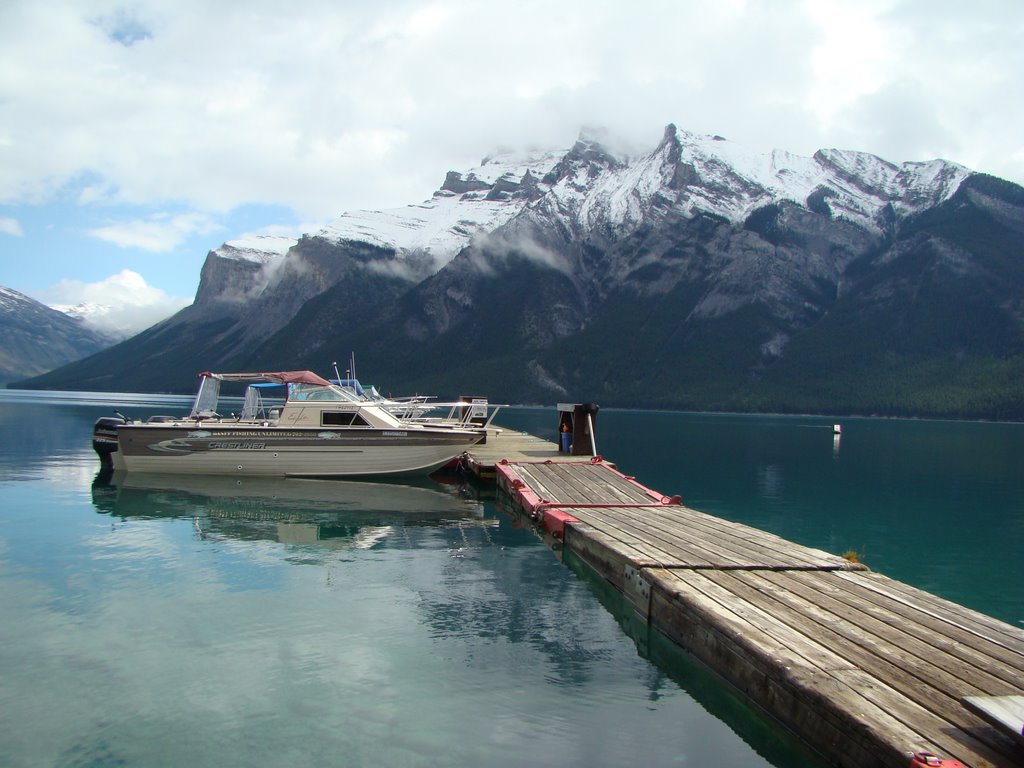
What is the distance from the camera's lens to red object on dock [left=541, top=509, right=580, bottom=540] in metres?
18.5

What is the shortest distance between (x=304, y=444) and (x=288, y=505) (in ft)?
17.6

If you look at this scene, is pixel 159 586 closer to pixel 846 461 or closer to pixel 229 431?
pixel 229 431

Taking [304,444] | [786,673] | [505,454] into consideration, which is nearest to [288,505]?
[304,444]

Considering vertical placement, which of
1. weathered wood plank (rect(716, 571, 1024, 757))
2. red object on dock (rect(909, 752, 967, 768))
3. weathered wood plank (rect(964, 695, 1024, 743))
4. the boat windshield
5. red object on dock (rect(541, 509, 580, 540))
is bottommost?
red object on dock (rect(541, 509, 580, 540))

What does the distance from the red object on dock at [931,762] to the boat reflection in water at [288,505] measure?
49.7ft

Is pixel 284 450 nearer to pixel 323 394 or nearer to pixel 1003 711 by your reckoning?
pixel 323 394

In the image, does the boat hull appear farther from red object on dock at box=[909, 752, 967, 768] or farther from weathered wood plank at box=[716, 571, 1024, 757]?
red object on dock at box=[909, 752, 967, 768]

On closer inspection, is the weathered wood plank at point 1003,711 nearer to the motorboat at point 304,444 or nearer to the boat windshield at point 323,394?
the motorboat at point 304,444

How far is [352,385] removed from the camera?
169ft

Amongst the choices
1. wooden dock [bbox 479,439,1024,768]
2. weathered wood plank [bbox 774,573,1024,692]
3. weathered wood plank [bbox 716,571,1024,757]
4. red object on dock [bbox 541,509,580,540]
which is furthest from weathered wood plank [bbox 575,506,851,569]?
weathered wood plank [bbox 716,571,1024,757]

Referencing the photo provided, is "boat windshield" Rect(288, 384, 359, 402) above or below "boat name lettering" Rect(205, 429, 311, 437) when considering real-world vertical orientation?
above

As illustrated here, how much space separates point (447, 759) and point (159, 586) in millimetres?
9301

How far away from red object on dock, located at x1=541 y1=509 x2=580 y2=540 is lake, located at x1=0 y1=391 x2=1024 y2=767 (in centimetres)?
65

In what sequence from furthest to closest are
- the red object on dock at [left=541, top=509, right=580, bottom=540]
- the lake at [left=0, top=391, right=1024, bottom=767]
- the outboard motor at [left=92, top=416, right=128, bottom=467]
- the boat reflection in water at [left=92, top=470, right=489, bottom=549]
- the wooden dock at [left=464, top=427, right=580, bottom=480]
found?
the outboard motor at [left=92, top=416, right=128, bottom=467]
the wooden dock at [left=464, top=427, right=580, bottom=480]
the boat reflection in water at [left=92, top=470, right=489, bottom=549]
the red object on dock at [left=541, top=509, right=580, bottom=540]
the lake at [left=0, top=391, right=1024, bottom=767]
